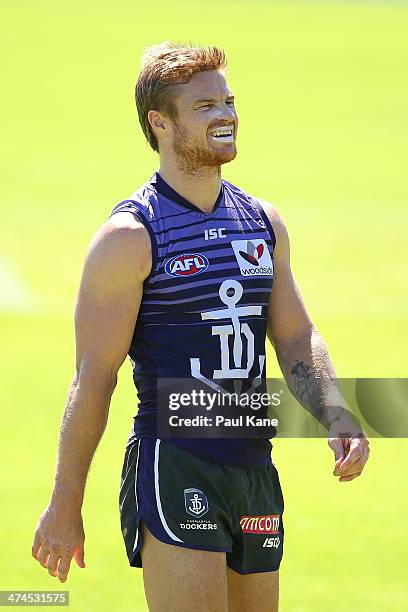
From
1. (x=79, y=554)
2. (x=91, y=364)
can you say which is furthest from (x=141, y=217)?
(x=79, y=554)

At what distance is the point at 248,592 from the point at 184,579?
336 millimetres

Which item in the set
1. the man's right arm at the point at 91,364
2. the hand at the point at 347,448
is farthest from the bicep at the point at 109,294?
the hand at the point at 347,448

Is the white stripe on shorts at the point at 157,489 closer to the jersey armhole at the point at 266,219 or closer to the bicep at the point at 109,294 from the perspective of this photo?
the bicep at the point at 109,294

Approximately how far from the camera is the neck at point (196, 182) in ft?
14.7

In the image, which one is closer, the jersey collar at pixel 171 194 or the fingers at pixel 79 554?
the fingers at pixel 79 554

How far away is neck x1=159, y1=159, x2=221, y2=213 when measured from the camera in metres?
4.48

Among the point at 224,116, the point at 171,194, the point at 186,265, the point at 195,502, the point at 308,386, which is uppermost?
the point at 224,116

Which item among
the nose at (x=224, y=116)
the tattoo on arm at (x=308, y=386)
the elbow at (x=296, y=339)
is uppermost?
the nose at (x=224, y=116)

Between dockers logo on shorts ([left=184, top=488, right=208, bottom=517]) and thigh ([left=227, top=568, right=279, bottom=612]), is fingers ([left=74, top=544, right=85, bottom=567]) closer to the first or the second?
dockers logo on shorts ([left=184, top=488, right=208, bottom=517])

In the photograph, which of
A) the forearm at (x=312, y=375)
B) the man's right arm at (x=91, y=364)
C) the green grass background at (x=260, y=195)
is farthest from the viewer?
the green grass background at (x=260, y=195)

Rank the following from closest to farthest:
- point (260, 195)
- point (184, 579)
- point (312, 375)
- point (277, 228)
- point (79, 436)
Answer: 1. point (184, 579)
2. point (79, 436)
3. point (312, 375)
4. point (277, 228)
5. point (260, 195)

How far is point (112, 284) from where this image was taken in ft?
13.8

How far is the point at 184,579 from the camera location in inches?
161

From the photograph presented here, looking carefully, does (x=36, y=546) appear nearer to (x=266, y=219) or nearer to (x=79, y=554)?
(x=79, y=554)
